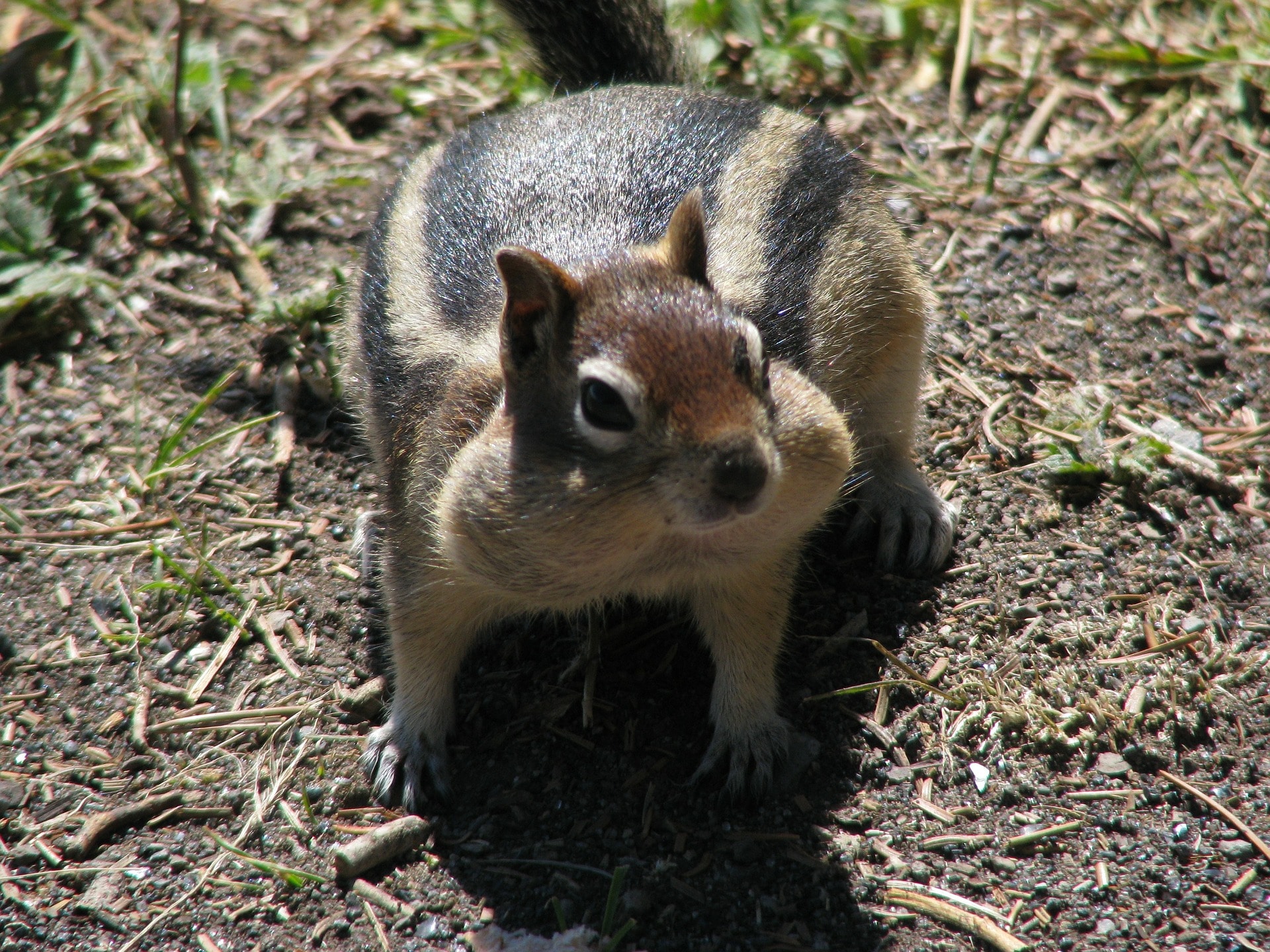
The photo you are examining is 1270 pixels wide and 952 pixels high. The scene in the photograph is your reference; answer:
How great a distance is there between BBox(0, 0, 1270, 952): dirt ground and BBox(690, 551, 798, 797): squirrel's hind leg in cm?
10

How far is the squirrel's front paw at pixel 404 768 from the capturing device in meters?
3.11

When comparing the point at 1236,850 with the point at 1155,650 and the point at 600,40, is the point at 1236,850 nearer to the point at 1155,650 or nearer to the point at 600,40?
the point at 1155,650

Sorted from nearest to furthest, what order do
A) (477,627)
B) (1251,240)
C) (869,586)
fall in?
1. (477,627)
2. (869,586)
3. (1251,240)

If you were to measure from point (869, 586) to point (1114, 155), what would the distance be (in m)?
2.34

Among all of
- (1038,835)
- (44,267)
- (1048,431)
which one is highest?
(44,267)

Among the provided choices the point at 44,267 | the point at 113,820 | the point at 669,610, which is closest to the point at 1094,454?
the point at 669,610

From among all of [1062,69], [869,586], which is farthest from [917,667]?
[1062,69]

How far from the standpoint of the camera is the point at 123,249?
4.58 meters

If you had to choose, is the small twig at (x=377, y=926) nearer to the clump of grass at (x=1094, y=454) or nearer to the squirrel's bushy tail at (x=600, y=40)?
the clump of grass at (x=1094, y=454)

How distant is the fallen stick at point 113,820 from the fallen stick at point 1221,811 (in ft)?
8.24

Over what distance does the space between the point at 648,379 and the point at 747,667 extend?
1075 millimetres

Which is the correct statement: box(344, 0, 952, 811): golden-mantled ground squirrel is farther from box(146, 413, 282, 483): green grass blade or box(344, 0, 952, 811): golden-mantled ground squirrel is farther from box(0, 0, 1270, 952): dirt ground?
box(146, 413, 282, 483): green grass blade

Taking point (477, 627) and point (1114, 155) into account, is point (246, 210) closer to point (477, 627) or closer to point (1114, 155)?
point (477, 627)

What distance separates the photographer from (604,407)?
2404 millimetres
